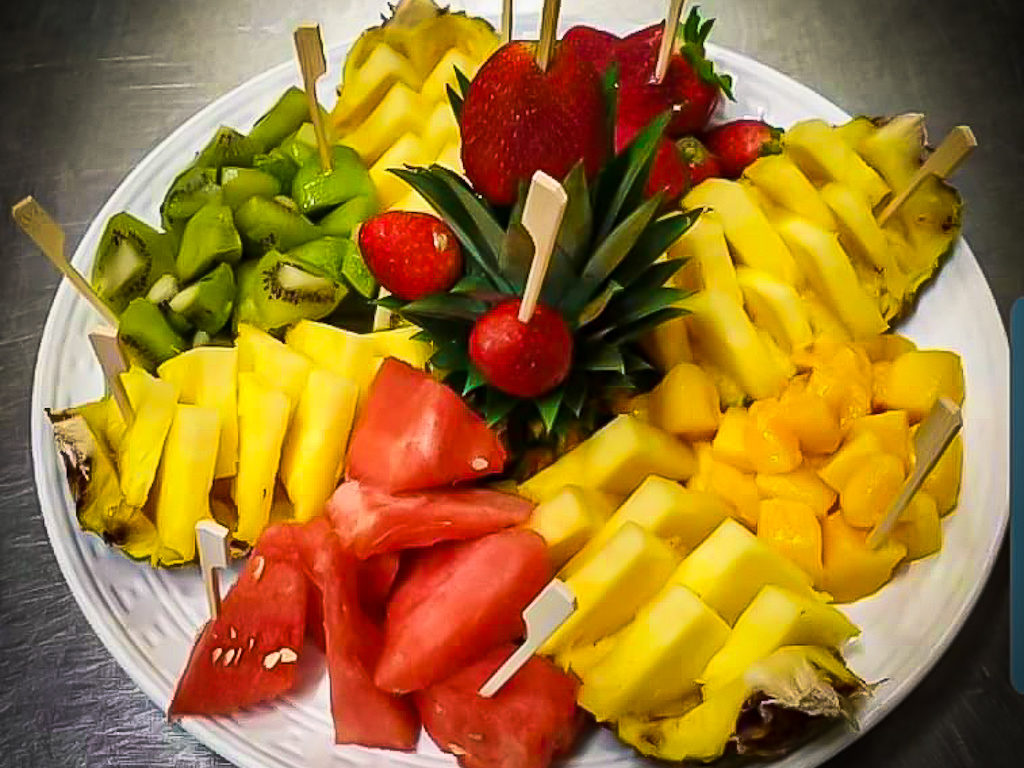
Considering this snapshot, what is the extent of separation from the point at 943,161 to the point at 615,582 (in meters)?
0.80

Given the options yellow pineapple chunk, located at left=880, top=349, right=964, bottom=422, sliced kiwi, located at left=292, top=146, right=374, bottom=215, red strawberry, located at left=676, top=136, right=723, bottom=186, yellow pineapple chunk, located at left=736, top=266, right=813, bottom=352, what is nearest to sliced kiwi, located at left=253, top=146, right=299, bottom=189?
sliced kiwi, located at left=292, top=146, right=374, bottom=215

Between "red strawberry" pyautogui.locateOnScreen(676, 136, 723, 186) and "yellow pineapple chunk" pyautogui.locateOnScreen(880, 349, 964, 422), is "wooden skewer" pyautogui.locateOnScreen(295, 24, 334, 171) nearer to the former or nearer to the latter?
"red strawberry" pyautogui.locateOnScreen(676, 136, 723, 186)

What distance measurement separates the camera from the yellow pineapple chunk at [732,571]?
128cm

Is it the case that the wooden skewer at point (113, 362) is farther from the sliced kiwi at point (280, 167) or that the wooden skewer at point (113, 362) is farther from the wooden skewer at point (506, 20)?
the wooden skewer at point (506, 20)

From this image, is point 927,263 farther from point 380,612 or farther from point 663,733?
point 380,612

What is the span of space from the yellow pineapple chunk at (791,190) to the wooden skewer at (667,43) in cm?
22

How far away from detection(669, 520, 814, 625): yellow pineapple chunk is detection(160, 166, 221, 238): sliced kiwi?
0.92 meters

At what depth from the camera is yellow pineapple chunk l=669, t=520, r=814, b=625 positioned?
1282 mm

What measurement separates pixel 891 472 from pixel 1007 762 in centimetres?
51

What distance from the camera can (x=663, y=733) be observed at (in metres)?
1.28

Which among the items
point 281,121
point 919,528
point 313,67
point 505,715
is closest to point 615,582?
point 505,715

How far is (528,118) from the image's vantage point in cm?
137

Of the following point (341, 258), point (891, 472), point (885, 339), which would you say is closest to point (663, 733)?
point (891, 472)

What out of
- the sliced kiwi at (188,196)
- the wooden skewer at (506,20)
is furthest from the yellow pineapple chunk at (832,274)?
the sliced kiwi at (188,196)
